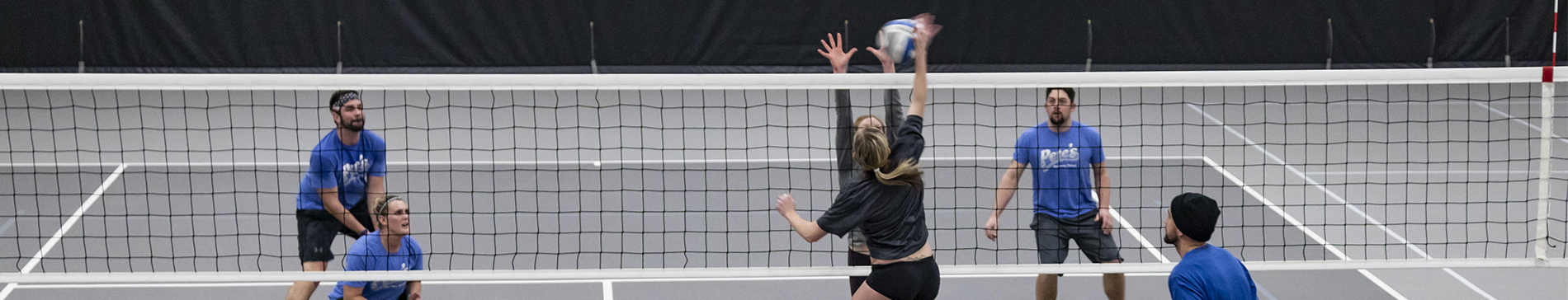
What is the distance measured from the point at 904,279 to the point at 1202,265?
1158 mm

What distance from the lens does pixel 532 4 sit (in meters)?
15.5

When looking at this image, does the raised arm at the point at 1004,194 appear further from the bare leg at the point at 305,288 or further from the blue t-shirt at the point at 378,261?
the bare leg at the point at 305,288

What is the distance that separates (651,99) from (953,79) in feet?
34.7

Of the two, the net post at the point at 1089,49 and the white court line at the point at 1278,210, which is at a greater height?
the net post at the point at 1089,49

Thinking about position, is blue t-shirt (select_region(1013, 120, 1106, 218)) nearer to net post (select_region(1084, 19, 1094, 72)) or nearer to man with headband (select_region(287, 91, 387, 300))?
man with headband (select_region(287, 91, 387, 300))

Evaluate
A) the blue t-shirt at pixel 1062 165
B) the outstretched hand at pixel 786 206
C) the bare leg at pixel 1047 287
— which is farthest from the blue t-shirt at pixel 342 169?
the bare leg at pixel 1047 287

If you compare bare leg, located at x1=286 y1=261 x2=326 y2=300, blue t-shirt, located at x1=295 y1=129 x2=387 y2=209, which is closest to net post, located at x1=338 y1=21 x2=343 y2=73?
blue t-shirt, located at x1=295 y1=129 x2=387 y2=209

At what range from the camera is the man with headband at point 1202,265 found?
12.1ft

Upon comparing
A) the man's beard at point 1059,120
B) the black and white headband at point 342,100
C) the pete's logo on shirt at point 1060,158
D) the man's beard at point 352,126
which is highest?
the black and white headband at point 342,100

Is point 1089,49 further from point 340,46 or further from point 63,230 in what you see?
point 63,230

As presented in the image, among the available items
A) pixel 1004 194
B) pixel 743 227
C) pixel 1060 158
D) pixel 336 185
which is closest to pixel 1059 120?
pixel 1060 158

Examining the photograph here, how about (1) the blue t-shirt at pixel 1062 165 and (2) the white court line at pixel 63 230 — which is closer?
(1) the blue t-shirt at pixel 1062 165

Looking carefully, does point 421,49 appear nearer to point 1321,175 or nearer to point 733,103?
point 733,103

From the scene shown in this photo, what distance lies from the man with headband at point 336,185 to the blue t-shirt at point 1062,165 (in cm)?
304
